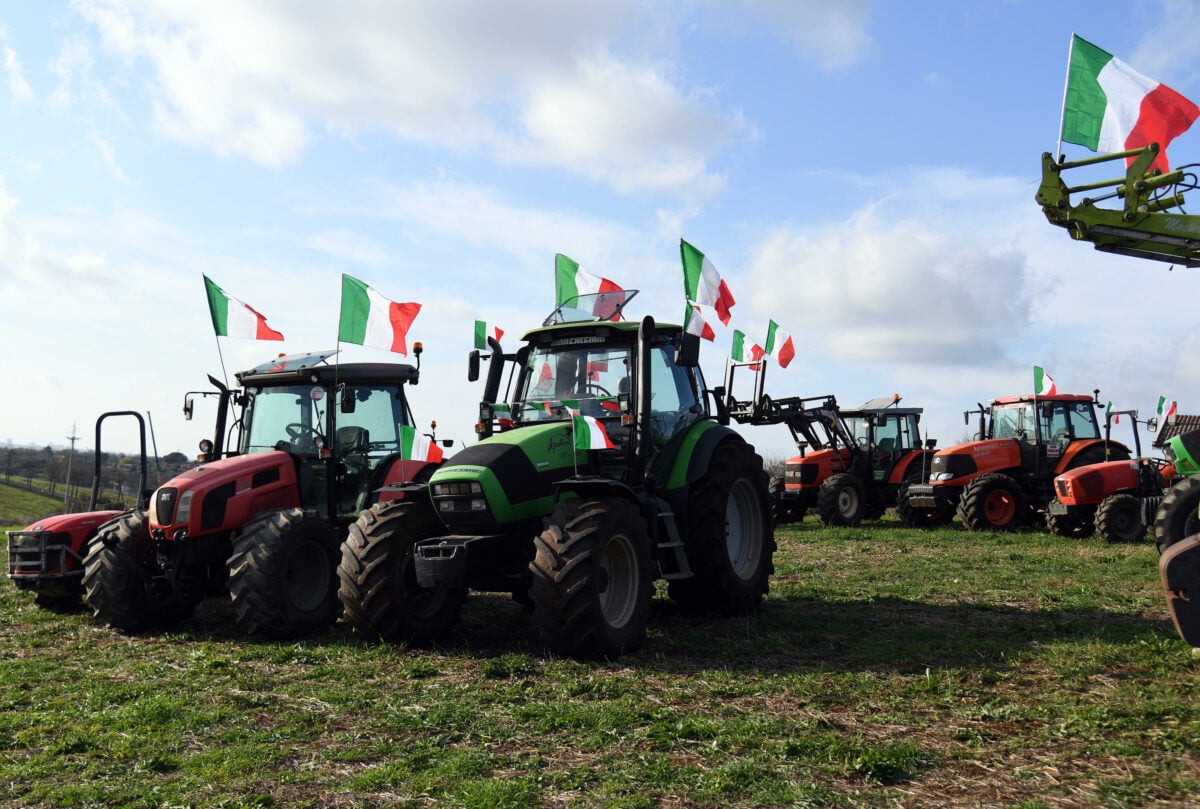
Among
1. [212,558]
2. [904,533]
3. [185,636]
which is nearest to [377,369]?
[212,558]

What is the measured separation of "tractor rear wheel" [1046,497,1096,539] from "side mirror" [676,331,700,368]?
1038 cm

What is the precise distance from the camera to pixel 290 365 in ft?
32.7

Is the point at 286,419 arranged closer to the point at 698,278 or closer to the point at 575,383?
the point at 575,383

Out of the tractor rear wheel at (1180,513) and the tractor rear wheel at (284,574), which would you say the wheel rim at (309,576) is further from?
the tractor rear wheel at (1180,513)

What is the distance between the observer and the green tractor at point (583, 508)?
276 inches

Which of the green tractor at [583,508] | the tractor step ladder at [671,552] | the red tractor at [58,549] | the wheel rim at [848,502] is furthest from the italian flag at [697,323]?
the wheel rim at [848,502]

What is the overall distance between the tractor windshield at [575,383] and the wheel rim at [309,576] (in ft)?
7.01

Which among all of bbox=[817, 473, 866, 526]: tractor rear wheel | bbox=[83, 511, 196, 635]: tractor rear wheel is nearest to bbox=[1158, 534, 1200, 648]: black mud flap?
bbox=[83, 511, 196, 635]: tractor rear wheel

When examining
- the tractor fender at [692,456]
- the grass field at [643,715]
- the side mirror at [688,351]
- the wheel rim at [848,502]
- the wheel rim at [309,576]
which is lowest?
the grass field at [643,715]

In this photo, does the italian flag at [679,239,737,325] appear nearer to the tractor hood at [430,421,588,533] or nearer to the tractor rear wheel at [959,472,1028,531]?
the tractor hood at [430,421,588,533]

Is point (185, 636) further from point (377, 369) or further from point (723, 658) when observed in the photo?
point (723, 658)

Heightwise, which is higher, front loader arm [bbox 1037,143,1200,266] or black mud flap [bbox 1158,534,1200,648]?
front loader arm [bbox 1037,143,1200,266]

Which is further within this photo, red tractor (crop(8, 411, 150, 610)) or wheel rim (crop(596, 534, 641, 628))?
red tractor (crop(8, 411, 150, 610))

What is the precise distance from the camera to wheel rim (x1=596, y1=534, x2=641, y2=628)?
7.32m
